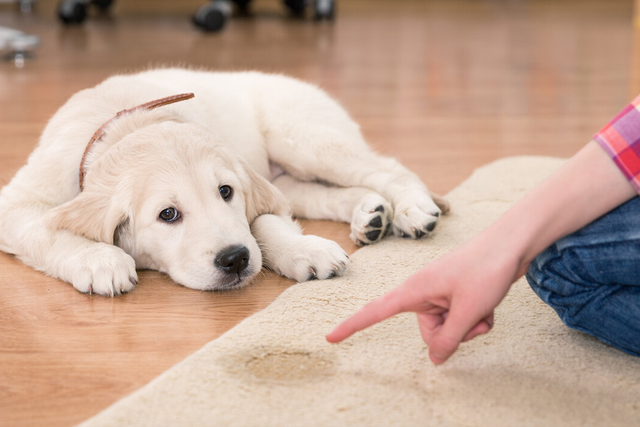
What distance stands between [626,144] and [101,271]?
3.52 feet

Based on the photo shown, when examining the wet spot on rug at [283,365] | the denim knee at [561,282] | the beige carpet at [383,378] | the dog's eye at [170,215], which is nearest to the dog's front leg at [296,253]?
the beige carpet at [383,378]

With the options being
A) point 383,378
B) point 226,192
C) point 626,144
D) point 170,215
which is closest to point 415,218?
point 226,192

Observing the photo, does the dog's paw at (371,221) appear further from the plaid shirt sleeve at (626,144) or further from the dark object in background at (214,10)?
the dark object in background at (214,10)

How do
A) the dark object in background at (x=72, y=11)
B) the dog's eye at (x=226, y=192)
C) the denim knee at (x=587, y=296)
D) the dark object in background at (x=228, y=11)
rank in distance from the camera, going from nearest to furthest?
1. the denim knee at (x=587, y=296)
2. the dog's eye at (x=226, y=192)
3. the dark object in background at (x=228, y=11)
4. the dark object in background at (x=72, y=11)

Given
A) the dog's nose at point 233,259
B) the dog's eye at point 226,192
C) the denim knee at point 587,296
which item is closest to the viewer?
the denim knee at point 587,296

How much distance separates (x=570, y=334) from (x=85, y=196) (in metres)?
1.05

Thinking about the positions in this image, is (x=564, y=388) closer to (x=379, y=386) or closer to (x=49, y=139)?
(x=379, y=386)

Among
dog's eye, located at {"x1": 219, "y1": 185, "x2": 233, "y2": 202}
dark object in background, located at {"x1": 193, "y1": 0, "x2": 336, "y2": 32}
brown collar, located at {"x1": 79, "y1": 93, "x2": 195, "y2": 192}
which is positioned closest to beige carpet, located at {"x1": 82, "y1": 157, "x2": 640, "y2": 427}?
dog's eye, located at {"x1": 219, "y1": 185, "x2": 233, "y2": 202}

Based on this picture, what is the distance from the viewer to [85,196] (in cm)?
163

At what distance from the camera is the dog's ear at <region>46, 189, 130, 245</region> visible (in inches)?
63.2

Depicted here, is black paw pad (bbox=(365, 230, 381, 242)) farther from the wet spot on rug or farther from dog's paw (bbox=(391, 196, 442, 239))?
the wet spot on rug

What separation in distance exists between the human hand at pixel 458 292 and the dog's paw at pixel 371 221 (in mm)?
753

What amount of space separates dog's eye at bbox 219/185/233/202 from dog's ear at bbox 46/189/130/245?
218 millimetres

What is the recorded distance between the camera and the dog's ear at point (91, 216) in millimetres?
1606
